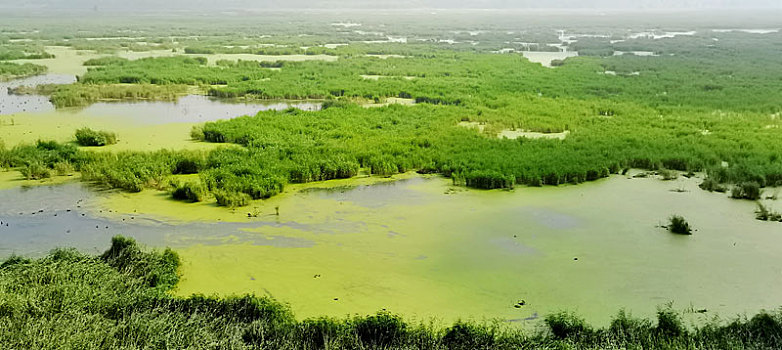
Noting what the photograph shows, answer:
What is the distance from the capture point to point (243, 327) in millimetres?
7141

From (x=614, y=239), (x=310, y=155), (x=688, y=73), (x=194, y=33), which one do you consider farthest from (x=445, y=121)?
(x=194, y=33)

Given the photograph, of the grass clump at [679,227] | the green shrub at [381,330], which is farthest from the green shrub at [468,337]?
the grass clump at [679,227]

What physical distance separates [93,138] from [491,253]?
1120 centimetres

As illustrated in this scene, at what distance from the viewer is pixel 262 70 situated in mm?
32406

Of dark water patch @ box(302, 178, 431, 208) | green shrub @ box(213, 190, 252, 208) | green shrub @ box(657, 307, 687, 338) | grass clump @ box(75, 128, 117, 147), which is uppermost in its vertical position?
grass clump @ box(75, 128, 117, 147)

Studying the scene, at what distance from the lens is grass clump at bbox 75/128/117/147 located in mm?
16672

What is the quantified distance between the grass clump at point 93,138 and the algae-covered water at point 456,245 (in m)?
3.63

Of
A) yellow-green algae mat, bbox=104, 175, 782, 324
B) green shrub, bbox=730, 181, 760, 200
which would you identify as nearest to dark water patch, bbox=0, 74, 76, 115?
yellow-green algae mat, bbox=104, 175, 782, 324

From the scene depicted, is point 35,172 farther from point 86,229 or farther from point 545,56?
point 545,56

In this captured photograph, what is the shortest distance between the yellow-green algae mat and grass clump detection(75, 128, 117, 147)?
474cm

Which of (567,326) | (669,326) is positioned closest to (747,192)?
(669,326)

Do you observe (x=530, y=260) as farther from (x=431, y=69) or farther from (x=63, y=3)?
(x=63, y=3)

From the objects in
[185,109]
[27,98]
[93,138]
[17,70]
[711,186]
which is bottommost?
[711,186]

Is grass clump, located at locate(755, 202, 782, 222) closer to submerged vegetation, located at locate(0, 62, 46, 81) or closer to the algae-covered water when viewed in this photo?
the algae-covered water
